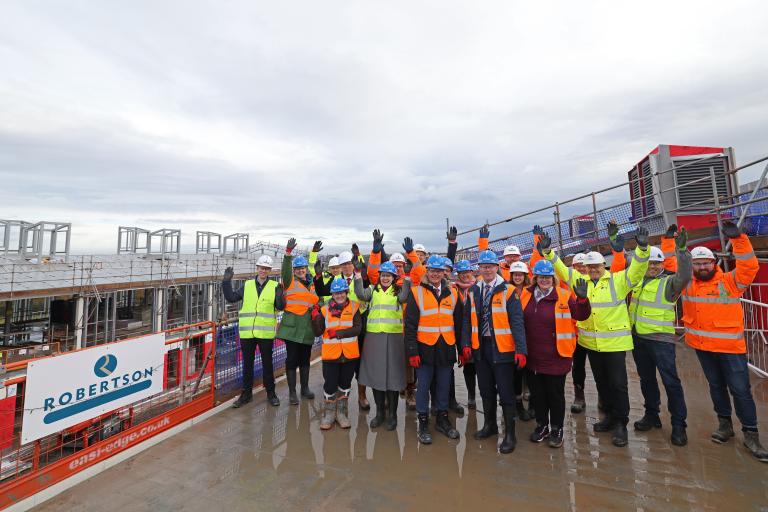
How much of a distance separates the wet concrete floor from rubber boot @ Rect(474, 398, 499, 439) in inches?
5.3

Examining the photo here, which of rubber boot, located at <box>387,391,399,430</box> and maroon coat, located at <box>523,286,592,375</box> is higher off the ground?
maroon coat, located at <box>523,286,592,375</box>

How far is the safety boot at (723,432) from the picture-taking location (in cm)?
349

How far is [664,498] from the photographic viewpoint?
8.74 feet

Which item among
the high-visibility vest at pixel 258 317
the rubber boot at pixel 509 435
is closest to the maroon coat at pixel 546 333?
the rubber boot at pixel 509 435

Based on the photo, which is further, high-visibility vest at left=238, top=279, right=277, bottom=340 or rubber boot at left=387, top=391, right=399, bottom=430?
high-visibility vest at left=238, top=279, right=277, bottom=340

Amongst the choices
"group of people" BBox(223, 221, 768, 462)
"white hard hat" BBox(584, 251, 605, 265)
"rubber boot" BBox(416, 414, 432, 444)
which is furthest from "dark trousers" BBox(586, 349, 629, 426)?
"rubber boot" BBox(416, 414, 432, 444)

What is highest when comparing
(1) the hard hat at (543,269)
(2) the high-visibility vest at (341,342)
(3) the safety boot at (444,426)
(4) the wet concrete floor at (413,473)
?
(1) the hard hat at (543,269)

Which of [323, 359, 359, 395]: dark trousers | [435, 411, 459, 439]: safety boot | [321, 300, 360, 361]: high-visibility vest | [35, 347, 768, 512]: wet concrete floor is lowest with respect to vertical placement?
[35, 347, 768, 512]: wet concrete floor

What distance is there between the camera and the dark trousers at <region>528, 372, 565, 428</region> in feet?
11.5

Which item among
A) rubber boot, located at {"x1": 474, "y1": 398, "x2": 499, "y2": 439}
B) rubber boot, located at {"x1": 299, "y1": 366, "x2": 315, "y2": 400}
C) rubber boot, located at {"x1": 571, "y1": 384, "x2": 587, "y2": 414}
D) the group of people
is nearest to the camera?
the group of people

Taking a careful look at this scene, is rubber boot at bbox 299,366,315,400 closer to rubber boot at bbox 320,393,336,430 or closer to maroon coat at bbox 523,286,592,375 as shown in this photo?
rubber boot at bbox 320,393,336,430

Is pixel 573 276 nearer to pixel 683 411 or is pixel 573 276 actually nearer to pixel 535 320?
pixel 535 320

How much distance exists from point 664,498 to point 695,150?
373 inches

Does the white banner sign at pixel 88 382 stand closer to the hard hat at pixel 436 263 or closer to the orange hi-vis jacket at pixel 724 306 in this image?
the hard hat at pixel 436 263
